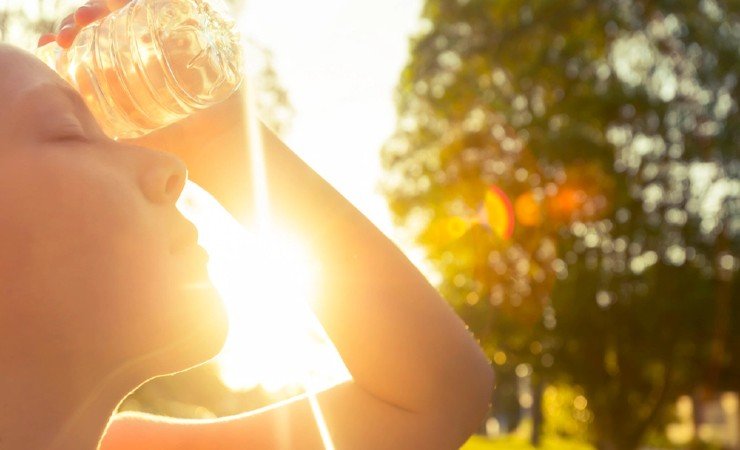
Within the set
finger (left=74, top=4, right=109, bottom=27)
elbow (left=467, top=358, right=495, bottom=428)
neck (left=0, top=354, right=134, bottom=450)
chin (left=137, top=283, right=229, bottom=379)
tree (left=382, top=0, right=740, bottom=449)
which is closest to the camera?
neck (left=0, top=354, right=134, bottom=450)

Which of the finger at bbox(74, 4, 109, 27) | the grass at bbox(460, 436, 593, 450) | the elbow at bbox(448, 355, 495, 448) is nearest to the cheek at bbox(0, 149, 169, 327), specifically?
the finger at bbox(74, 4, 109, 27)

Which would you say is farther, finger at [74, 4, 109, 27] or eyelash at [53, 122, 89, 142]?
finger at [74, 4, 109, 27]

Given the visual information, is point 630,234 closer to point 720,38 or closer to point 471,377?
point 720,38

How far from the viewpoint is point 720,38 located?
769 inches

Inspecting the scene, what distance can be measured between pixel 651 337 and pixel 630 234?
10.2ft

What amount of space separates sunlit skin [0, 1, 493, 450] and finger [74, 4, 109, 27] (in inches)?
1.9

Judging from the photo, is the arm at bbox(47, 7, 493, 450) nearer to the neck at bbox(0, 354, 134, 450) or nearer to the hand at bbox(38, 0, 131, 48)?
the hand at bbox(38, 0, 131, 48)

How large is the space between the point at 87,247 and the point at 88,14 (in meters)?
0.64

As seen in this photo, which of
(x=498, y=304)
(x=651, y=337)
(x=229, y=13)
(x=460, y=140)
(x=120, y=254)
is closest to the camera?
(x=120, y=254)

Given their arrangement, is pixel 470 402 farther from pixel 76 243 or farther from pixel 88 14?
pixel 88 14

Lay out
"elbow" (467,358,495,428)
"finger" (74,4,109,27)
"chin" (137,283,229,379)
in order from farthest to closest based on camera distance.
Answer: "elbow" (467,358,495,428) → "finger" (74,4,109,27) → "chin" (137,283,229,379)

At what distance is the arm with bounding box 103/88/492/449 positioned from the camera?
1.79 m

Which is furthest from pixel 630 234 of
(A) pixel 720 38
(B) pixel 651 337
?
(A) pixel 720 38

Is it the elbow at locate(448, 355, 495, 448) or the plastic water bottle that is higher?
the plastic water bottle
